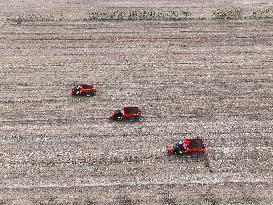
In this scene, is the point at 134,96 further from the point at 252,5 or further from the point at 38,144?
the point at 252,5

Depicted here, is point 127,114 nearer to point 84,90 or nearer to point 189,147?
point 84,90

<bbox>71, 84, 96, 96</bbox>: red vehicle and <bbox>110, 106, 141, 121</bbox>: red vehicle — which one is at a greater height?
<bbox>71, 84, 96, 96</bbox>: red vehicle

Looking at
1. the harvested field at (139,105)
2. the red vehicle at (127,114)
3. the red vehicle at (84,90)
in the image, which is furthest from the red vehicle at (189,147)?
the red vehicle at (84,90)

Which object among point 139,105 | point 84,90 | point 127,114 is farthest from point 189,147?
point 84,90

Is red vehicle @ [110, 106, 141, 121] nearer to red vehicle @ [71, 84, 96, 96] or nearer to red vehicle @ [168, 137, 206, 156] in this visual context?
red vehicle @ [71, 84, 96, 96]

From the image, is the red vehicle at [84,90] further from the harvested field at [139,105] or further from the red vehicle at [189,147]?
the red vehicle at [189,147]

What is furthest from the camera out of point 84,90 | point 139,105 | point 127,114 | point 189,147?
point 84,90

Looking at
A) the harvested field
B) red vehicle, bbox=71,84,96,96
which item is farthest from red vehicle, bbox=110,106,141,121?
red vehicle, bbox=71,84,96,96

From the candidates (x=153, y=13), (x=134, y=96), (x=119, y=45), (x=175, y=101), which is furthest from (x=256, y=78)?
(x=153, y=13)
